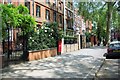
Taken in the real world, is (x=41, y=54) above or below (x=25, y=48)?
below

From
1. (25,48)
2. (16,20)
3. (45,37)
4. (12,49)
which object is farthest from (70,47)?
(16,20)

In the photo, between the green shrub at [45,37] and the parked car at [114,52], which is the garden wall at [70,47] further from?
the parked car at [114,52]

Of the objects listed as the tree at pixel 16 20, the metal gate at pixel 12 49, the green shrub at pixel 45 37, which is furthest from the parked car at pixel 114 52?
the metal gate at pixel 12 49

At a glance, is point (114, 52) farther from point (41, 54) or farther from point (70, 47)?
point (70, 47)

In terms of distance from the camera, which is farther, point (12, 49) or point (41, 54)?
point (41, 54)

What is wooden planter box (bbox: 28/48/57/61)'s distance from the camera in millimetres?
18891

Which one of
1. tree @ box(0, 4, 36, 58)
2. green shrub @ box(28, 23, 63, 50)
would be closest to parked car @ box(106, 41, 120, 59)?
green shrub @ box(28, 23, 63, 50)

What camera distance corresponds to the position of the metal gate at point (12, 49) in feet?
53.5

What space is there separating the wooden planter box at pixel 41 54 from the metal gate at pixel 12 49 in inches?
37.0

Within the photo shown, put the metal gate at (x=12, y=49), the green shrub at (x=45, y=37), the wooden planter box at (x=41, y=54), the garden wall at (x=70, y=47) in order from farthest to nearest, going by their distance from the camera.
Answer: the garden wall at (x=70, y=47)
the green shrub at (x=45, y=37)
the wooden planter box at (x=41, y=54)
the metal gate at (x=12, y=49)

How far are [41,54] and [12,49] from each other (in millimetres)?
3969

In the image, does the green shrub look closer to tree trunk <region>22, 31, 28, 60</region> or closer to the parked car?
tree trunk <region>22, 31, 28, 60</region>

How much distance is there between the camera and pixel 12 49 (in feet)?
57.4

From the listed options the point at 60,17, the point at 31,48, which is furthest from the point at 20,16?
the point at 60,17
